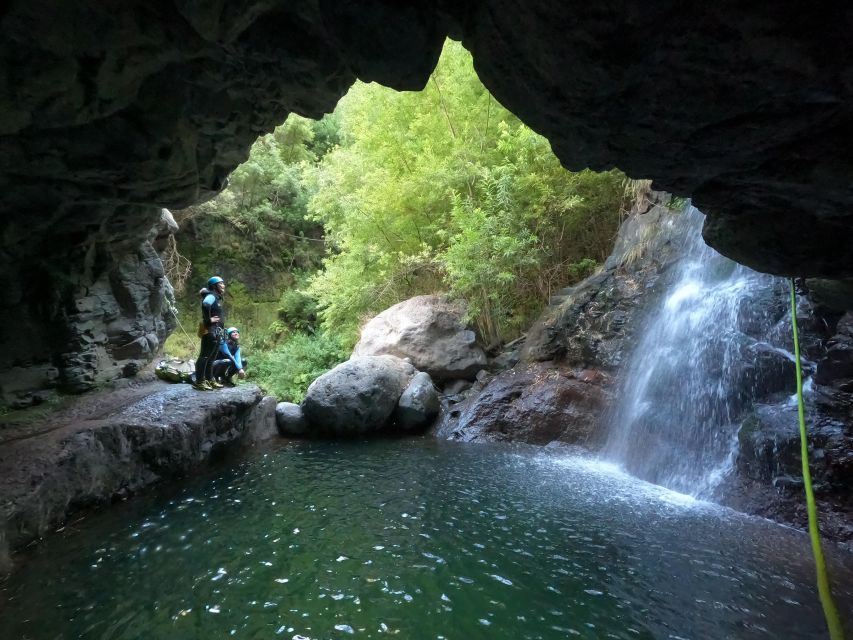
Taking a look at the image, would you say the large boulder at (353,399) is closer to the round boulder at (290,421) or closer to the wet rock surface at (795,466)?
the round boulder at (290,421)

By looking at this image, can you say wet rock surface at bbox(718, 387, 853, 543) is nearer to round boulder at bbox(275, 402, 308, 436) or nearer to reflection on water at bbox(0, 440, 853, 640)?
reflection on water at bbox(0, 440, 853, 640)

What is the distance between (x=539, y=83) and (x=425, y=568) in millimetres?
Answer: 3921

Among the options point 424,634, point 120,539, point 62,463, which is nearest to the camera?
point 424,634

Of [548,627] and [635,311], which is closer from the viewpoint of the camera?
[548,627]

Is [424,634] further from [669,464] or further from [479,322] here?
[479,322]

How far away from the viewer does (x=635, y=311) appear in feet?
27.5

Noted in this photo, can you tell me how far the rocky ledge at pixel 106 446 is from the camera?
4.57 meters

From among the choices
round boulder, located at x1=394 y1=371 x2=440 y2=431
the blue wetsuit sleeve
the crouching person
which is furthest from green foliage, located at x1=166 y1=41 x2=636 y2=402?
the blue wetsuit sleeve

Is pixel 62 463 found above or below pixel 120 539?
above

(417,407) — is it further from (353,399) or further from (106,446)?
(106,446)

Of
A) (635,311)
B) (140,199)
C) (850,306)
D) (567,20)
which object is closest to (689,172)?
(567,20)

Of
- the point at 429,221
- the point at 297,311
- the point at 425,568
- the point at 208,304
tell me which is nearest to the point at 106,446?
the point at 208,304

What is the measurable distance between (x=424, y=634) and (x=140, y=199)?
6033 mm

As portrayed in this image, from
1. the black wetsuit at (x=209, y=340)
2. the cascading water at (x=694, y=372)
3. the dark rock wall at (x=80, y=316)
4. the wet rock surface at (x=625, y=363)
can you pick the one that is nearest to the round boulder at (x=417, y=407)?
the wet rock surface at (x=625, y=363)
